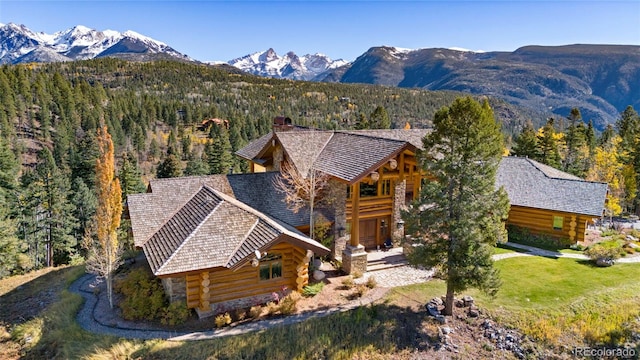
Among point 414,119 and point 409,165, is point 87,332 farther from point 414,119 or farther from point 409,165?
point 414,119

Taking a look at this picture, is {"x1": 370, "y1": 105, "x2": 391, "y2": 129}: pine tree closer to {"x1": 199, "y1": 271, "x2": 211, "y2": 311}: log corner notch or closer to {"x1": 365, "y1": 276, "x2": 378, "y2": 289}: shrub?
{"x1": 365, "y1": 276, "x2": 378, "y2": 289}: shrub

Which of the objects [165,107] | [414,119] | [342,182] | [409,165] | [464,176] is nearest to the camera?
Answer: [464,176]

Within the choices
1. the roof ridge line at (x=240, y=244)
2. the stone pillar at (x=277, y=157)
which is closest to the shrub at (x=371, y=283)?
the roof ridge line at (x=240, y=244)

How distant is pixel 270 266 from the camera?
18438mm

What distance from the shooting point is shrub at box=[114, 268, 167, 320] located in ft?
55.5

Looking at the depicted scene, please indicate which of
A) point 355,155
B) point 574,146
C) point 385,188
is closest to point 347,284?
point 385,188

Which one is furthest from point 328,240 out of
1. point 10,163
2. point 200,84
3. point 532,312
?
point 200,84

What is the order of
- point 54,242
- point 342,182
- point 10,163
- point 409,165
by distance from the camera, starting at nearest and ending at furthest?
point 342,182
point 409,165
point 54,242
point 10,163

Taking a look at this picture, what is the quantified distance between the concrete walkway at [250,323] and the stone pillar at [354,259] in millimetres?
566

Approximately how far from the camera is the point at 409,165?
22.8 meters

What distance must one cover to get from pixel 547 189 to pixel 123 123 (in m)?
91.6

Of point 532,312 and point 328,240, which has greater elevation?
point 328,240

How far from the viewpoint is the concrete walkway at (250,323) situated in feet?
51.0

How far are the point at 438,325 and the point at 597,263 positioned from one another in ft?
44.3
